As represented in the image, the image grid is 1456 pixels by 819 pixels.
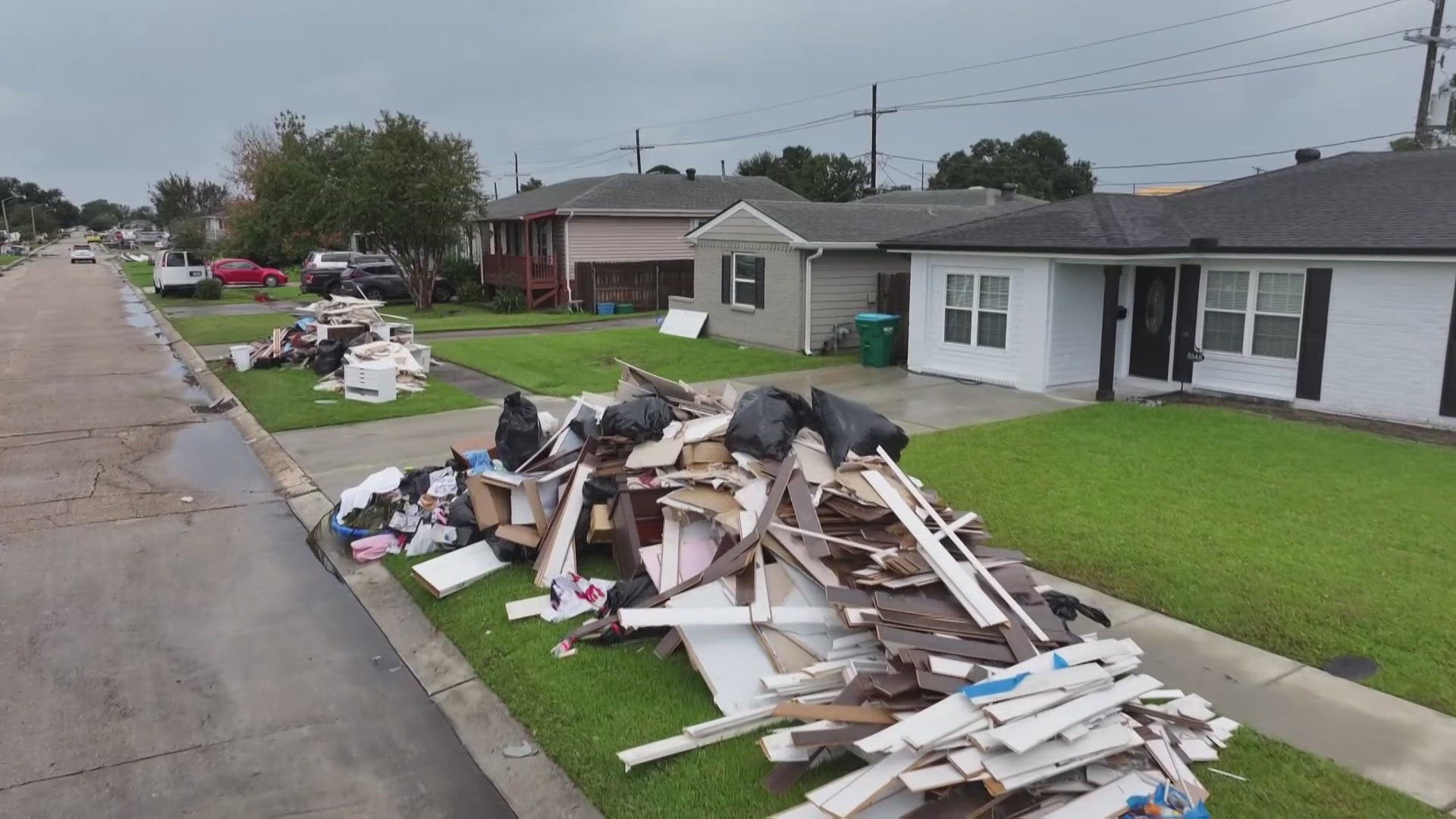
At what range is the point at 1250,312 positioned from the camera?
1398cm

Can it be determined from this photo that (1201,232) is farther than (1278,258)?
Yes

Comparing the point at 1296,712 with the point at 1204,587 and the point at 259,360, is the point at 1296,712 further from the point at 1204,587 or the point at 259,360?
the point at 259,360

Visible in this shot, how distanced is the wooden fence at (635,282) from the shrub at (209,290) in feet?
54.8

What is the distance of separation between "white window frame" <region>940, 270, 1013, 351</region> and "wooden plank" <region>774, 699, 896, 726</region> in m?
12.3

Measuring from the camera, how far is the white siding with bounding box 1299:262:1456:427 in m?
12.0

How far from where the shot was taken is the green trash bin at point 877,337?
58.8ft

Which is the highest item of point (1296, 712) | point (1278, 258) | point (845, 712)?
point (1278, 258)

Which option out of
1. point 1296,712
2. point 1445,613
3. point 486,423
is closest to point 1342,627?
point 1445,613

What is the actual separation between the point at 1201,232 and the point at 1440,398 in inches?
157

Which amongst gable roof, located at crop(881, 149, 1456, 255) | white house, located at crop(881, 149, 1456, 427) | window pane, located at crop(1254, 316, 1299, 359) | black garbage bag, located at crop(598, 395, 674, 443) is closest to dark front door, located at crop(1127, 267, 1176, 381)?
white house, located at crop(881, 149, 1456, 427)

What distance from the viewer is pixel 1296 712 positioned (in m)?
5.01

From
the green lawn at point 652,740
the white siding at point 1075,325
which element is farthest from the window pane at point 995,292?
the green lawn at point 652,740

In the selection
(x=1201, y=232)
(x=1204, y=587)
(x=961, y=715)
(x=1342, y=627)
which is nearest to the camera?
(x=961, y=715)

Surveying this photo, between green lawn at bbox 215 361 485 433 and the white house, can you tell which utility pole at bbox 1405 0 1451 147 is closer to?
the white house
